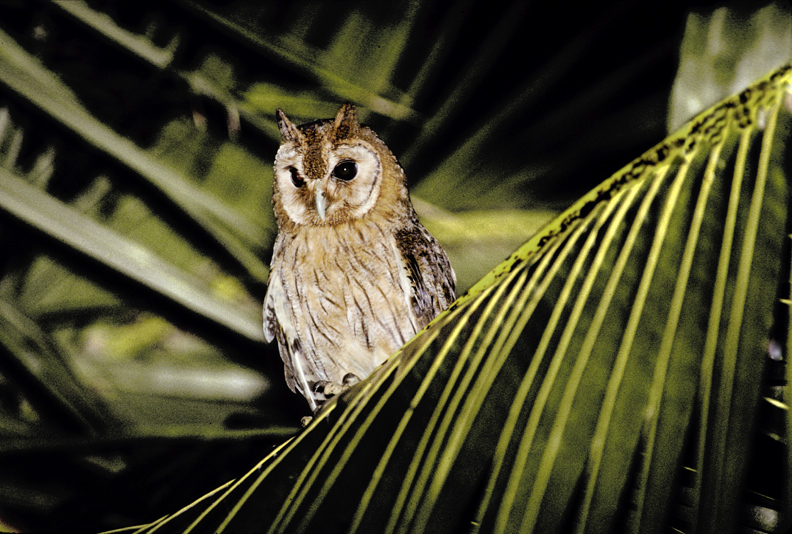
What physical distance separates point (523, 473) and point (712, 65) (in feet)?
1.96

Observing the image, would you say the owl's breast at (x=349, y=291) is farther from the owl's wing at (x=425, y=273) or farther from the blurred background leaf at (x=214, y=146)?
the blurred background leaf at (x=214, y=146)

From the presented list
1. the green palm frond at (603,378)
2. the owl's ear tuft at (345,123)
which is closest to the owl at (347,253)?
the owl's ear tuft at (345,123)

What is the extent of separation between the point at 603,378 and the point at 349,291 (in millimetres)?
806

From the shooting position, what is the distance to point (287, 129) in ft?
3.21

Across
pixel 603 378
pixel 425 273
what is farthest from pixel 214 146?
pixel 603 378

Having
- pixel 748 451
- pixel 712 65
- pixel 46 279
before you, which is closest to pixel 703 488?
pixel 748 451

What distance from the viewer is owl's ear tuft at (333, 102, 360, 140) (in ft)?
3.16

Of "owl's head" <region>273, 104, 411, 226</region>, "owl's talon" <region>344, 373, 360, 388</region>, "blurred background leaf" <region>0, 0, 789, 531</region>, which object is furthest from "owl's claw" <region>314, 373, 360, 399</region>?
"owl's head" <region>273, 104, 411, 226</region>

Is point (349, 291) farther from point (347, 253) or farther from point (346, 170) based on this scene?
point (346, 170)

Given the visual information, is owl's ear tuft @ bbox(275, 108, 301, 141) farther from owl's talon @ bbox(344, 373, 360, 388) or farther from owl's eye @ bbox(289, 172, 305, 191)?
owl's talon @ bbox(344, 373, 360, 388)

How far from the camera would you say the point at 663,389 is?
8.0 inches

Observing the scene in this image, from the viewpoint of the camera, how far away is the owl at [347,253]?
3.22 ft

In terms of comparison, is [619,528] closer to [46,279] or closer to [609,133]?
[609,133]

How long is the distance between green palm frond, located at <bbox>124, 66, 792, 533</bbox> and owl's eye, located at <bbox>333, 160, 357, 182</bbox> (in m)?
0.80
